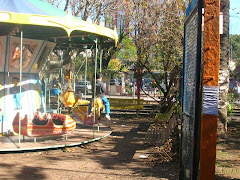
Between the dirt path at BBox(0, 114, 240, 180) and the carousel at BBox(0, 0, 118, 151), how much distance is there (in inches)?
22.4

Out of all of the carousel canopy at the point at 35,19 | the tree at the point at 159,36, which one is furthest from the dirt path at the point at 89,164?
the tree at the point at 159,36

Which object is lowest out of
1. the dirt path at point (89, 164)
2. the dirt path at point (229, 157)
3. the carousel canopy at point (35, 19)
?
the dirt path at point (89, 164)

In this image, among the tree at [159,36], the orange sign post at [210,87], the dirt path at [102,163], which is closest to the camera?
the orange sign post at [210,87]

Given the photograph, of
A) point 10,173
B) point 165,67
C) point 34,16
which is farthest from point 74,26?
point 165,67

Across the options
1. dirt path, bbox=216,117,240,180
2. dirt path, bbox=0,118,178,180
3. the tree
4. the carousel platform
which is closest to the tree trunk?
dirt path, bbox=216,117,240,180

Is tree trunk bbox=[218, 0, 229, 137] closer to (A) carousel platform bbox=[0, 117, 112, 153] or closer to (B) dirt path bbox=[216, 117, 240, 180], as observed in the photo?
(B) dirt path bbox=[216, 117, 240, 180]

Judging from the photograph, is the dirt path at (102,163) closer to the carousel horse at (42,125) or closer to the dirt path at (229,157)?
the dirt path at (229,157)

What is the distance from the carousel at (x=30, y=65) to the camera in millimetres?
8000

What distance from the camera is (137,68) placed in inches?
653

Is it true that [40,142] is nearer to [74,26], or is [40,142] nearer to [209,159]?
[74,26]

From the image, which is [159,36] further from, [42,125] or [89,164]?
[89,164]

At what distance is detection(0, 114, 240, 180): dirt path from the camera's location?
6.26 metres

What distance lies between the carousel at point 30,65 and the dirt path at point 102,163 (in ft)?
1.87

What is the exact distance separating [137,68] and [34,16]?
30.8 ft
